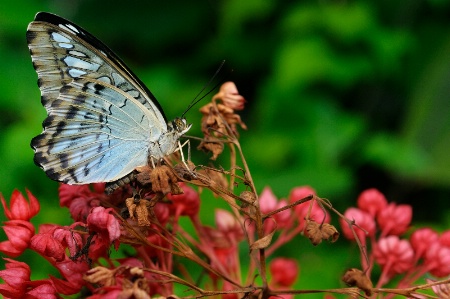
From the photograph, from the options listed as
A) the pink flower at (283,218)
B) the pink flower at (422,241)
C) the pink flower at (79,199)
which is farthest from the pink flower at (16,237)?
the pink flower at (422,241)

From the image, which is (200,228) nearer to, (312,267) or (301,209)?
(301,209)

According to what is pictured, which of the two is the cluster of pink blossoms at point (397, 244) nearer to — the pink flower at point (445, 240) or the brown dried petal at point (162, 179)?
the pink flower at point (445, 240)

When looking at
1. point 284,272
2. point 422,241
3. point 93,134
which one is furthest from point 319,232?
point 284,272

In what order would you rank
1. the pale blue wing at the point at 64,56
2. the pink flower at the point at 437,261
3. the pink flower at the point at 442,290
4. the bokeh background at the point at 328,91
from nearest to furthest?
the pink flower at the point at 442,290, the pale blue wing at the point at 64,56, the pink flower at the point at 437,261, the bokeh background at the point at 328,91

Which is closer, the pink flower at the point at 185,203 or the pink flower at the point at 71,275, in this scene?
the pink flower at the point at 71,275

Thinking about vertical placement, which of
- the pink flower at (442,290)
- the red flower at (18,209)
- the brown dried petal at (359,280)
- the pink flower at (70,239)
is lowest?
the pink flower at (442,290)

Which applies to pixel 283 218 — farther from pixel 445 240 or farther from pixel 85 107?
pixel 85 107

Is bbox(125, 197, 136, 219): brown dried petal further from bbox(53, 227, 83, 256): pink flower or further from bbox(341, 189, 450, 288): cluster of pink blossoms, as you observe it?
bbox(341, 189, 450, 288): cluster of pink blossoms

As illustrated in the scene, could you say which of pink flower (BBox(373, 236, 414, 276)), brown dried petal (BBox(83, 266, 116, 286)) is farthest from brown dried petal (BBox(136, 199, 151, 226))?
pink flower (BBox(373, 236, 414, 276))
